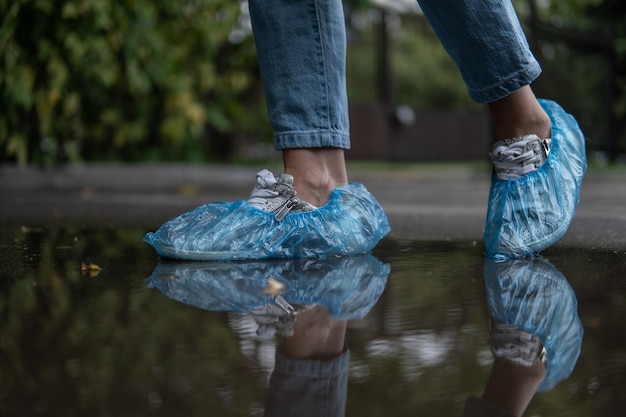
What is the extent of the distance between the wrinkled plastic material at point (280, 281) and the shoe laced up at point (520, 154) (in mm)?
316

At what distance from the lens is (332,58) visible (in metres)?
1.88

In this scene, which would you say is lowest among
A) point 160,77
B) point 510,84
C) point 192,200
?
point 192,200

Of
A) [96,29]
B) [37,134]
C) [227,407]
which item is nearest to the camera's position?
[227,407]

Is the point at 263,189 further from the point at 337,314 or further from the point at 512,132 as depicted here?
the point at 337,314

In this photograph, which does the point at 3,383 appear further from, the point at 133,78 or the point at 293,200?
the point at 133,78

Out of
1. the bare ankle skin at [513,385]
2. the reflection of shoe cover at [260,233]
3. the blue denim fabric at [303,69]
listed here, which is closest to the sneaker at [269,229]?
the reflection of shoe cover at [260,233]

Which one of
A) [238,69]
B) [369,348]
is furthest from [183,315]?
[238,69]

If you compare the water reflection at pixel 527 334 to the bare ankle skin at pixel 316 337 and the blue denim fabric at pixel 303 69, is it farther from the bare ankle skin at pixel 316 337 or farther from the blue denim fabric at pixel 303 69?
the blue denim fabric at pixel 303 69

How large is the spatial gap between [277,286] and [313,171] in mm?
458

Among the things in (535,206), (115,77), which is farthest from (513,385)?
(115,77)

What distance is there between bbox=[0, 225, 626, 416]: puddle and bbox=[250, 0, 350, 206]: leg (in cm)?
21

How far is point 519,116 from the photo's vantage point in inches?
69.6

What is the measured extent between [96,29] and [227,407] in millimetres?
4349

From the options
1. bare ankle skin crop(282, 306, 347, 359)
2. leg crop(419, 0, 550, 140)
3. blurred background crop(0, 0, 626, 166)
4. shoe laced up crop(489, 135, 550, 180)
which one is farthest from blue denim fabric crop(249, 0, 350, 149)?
blurred background crop(0, 0, 626, 166)
